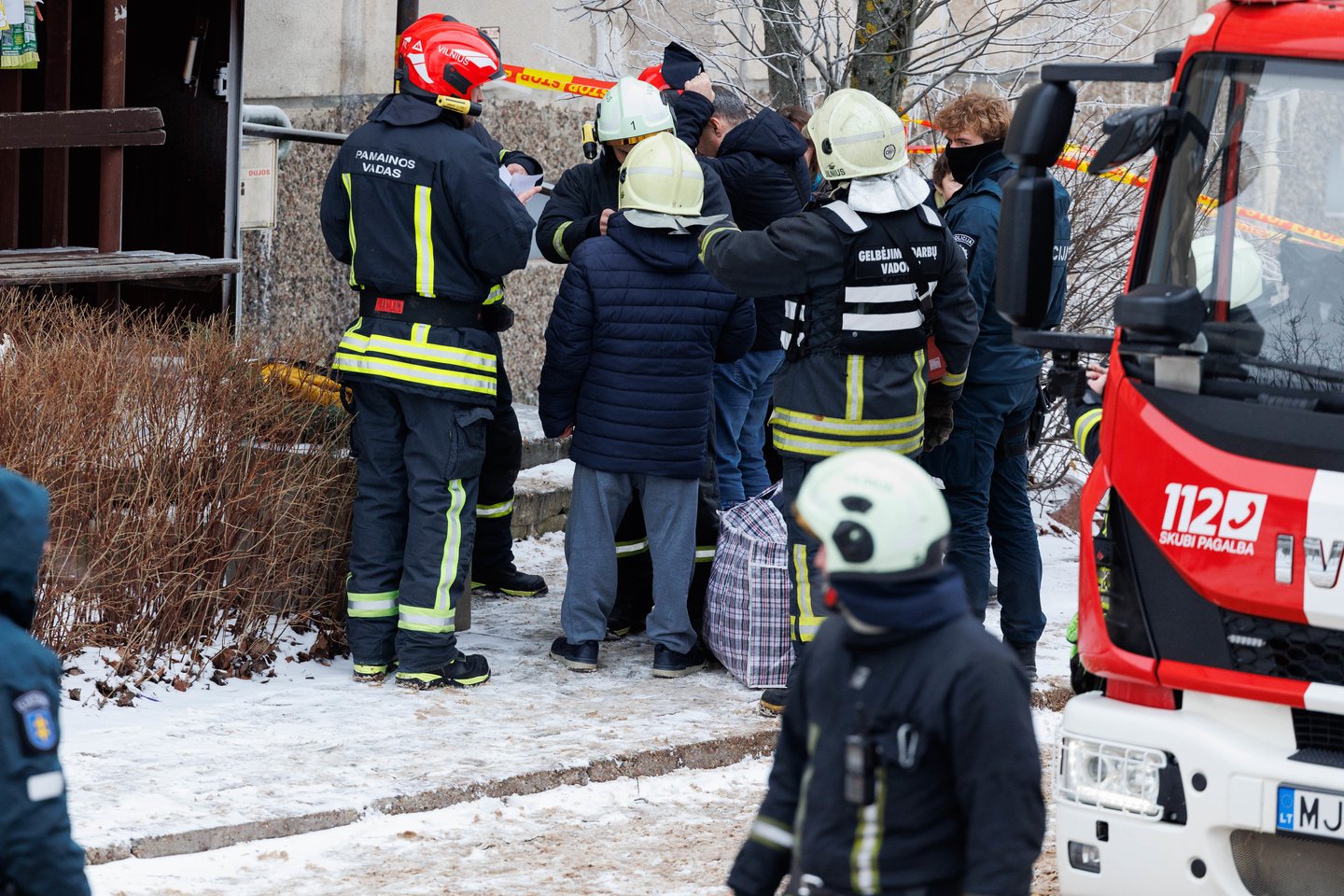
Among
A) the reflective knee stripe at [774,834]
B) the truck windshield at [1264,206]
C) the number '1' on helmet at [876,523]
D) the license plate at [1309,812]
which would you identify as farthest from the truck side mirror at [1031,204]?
the reflective knee stripe at [774,834]

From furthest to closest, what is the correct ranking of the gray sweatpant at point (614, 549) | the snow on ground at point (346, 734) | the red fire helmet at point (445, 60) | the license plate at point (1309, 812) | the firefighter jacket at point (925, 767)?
the gray sweatpant at point (614, 549) → the red fire helmet at point (445, 60) → the snow on ground at point (346, 734) → the license plate at point (1309, 812) → the firefighter jacket at point (925, 767)

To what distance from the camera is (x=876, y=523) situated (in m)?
2.86

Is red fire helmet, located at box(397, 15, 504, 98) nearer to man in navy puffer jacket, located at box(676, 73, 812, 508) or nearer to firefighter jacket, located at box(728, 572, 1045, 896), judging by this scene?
man in navy puffer jacket, located at box(676, 73, 812, 508)

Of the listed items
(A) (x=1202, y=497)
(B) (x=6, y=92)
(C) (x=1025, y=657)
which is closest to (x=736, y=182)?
(C) (x=1025, y=657)

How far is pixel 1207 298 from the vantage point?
4.20 m

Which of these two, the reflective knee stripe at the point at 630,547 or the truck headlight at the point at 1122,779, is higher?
the truck headlight at the point at 1122,779

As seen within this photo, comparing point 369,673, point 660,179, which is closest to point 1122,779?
point 660,179

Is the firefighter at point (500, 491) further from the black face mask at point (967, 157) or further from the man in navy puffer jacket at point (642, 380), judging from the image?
the black face mask at point (967, 157)

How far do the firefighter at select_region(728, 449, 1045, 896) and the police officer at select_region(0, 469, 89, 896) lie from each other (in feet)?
3.98

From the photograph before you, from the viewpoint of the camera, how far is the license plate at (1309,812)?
3.60 metres

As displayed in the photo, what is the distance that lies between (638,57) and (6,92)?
4047mm

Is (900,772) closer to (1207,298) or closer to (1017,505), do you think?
(1207,298)

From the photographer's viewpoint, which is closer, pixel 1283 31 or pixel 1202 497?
pixel 1202 497

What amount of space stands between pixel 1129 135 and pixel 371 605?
322 cm
